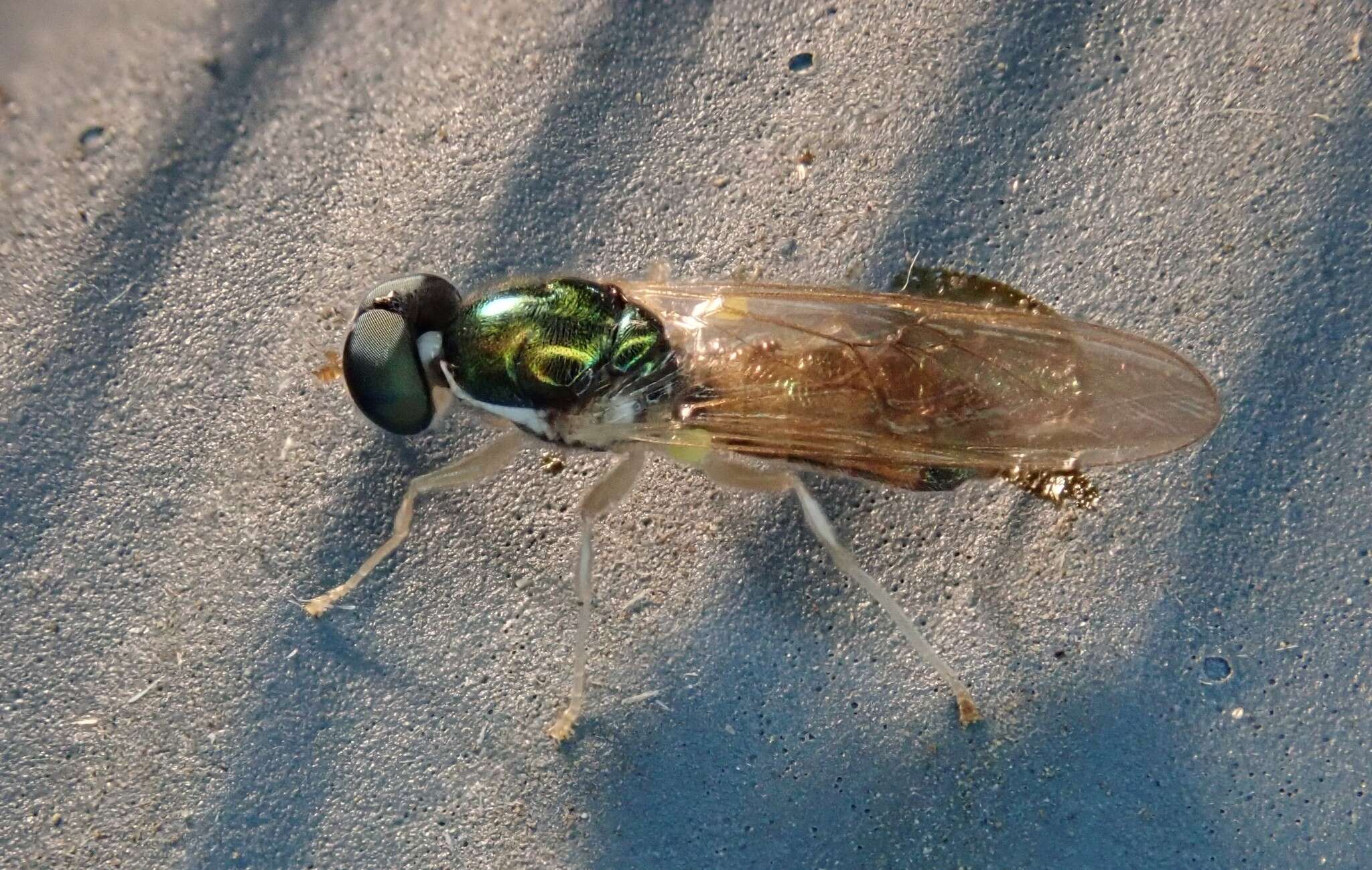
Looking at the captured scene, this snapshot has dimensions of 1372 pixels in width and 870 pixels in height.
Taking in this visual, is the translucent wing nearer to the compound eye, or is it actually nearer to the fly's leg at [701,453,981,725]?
the fly's leg at [701,453,981,725]

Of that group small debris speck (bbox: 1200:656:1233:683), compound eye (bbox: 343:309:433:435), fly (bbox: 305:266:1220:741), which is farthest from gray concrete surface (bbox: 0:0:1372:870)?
compound eye (bbox: 343:309:433:435)

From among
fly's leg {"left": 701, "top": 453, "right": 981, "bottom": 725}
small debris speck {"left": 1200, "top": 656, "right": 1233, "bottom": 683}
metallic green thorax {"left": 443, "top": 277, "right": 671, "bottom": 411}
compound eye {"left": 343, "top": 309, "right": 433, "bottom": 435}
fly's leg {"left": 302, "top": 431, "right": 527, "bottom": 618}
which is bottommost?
small debris speck {"left": 1200, "top": 656, "right": 1233, "bottom": 683}

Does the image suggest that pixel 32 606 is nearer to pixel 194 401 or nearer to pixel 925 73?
pixel 194 401

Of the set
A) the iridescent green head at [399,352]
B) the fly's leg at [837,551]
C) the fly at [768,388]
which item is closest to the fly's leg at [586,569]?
the fly at [768,388]

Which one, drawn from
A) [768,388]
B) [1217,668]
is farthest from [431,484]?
[1217,668]

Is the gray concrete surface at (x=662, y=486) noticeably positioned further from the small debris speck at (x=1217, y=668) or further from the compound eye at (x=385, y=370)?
the compound eye at (x=385, y=370)
